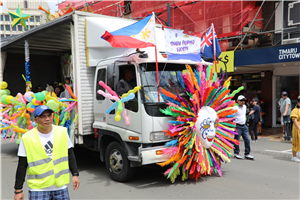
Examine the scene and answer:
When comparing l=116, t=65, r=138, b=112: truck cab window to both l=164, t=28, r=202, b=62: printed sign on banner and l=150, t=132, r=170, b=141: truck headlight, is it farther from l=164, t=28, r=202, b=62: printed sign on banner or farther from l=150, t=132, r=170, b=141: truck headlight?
l=164, t=28, r=202, b=62: printed sign on banner

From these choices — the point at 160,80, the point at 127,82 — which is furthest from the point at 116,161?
the point at 160,80

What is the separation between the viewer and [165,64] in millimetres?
5297

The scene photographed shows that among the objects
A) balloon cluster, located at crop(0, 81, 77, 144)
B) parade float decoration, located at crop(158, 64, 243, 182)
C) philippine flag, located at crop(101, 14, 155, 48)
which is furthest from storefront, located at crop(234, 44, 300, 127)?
balloon cluster, located at crop(0, 81, 77, 144)

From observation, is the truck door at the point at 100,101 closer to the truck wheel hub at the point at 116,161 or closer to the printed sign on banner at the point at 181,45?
the truck wheel hub at the point at 116,161

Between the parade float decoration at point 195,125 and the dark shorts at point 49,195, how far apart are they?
2177 mm

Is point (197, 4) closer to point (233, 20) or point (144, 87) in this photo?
point (233, 20)

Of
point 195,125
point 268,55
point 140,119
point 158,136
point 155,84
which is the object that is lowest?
point 158,136

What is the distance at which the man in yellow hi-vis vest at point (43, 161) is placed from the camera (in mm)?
2846

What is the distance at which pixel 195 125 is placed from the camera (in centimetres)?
493

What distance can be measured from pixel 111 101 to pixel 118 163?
1269 millimetres

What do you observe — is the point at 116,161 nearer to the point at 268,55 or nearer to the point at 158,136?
the point at 158,136

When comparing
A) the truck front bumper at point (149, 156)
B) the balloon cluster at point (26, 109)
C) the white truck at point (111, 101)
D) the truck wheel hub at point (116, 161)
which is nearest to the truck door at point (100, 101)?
the white truck at point (111, 101)

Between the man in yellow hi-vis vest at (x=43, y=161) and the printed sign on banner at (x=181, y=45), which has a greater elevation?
the printed sign on banner at (x=181, y=45)

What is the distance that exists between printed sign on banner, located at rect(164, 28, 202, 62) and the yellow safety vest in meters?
2.96
